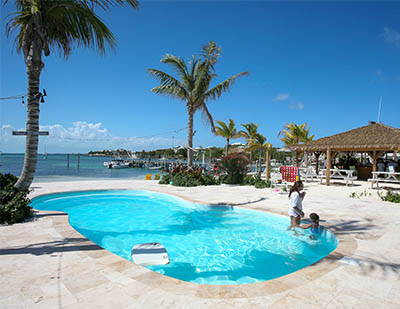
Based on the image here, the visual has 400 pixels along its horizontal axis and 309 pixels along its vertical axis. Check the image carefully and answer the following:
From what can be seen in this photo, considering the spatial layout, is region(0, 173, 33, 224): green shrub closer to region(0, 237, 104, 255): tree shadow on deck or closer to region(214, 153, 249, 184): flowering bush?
region(0, 237, 104, 255): tree shadow on deck

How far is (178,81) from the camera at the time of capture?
1436 cm

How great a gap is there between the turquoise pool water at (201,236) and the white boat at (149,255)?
10 centimetres

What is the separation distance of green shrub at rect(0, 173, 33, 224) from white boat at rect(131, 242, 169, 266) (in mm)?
2939

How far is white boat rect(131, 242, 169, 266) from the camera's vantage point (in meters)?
4.05

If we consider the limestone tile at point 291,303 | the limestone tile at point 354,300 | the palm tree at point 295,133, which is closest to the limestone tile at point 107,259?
the limestone tile at point 291,303

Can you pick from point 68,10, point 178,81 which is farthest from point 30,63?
point 178,81

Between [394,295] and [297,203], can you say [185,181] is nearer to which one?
[297,203]

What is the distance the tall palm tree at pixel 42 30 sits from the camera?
16.4ft

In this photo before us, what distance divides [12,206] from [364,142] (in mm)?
17294

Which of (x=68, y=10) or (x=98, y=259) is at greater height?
(x=68, y=10)

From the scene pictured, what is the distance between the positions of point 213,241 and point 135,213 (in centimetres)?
370

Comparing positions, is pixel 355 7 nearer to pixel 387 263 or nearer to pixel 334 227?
pixel 334 227

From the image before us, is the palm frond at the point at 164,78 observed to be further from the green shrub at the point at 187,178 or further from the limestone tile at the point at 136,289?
the limestone tile at the point at 136,289

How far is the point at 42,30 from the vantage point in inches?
205
